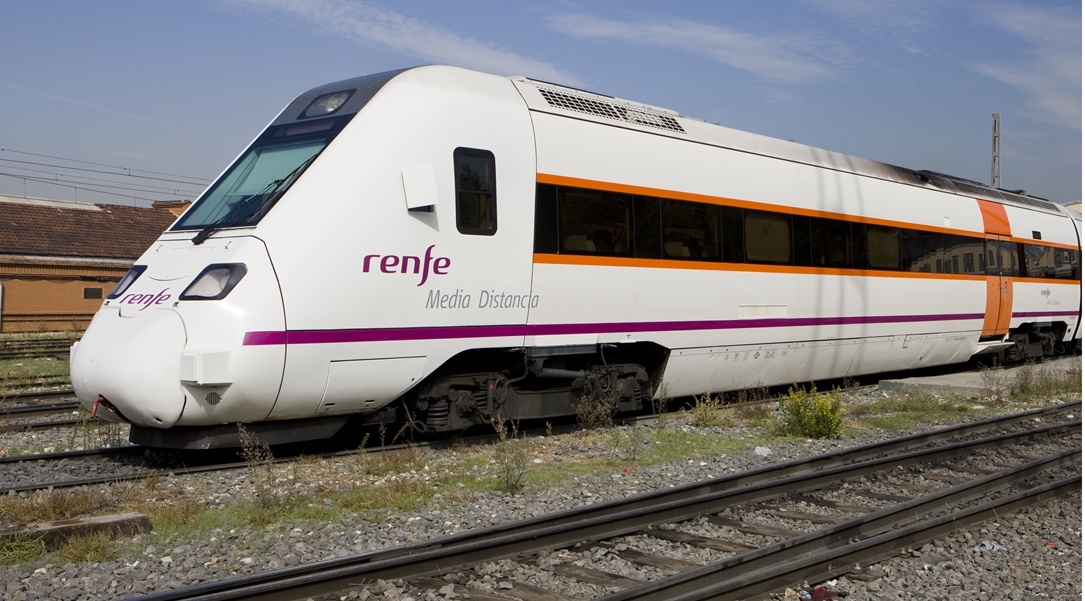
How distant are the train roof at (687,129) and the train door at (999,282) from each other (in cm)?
124

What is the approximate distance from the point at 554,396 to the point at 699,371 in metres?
2.13

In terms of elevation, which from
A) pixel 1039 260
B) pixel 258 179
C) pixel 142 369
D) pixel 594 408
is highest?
pixel 258 179

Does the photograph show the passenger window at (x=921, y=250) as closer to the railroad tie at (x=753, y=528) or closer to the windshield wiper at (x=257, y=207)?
the railroad tie at (x=753, y=528)

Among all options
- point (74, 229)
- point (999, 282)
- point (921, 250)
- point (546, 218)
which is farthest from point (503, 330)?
point (74, 229)

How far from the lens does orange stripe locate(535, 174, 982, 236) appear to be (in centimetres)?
915

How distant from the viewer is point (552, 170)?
29.5 feet

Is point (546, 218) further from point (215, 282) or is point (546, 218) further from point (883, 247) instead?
point (883, 247)

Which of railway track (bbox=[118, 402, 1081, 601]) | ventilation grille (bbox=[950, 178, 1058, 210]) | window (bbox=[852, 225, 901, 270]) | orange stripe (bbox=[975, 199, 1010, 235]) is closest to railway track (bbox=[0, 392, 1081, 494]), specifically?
railway track (bbox=[118, 402, 1081, 601])

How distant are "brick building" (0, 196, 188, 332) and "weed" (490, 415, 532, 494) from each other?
26.2 m

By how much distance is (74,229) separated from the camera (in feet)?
112


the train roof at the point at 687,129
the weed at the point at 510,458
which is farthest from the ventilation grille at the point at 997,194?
the weed at the point at 510,458

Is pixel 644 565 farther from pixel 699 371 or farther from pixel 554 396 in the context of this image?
pixel 699 371

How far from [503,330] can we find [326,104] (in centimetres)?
254

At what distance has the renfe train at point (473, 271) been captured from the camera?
7.31 m
